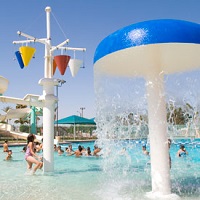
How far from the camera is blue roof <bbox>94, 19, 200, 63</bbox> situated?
4199 millimetres

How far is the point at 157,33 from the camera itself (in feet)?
13.9

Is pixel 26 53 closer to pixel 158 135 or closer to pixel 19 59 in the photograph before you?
pixel 19 59

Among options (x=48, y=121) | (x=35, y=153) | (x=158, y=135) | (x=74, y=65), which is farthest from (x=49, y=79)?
(x=158, y=135)

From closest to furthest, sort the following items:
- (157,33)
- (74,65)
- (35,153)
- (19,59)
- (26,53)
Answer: (157,33) < (26,53) < (19,59) < (74,65) < (35,153)

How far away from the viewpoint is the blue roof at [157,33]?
13.8 feet

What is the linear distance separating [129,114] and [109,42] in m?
2.03

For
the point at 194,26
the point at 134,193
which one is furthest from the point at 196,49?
the point at 134,193

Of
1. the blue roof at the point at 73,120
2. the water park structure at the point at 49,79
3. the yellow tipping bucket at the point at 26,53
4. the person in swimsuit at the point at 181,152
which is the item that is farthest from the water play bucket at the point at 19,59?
the blue roof at the point at 73,120

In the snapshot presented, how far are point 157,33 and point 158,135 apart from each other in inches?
74.0

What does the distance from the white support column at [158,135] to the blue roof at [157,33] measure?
0.97 meters

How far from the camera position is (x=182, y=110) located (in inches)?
225

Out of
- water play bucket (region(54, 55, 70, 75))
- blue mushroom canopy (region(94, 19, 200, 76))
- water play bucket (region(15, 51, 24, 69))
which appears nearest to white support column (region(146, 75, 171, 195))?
blue mushroom canopy (region(94, 19, 200, 76))

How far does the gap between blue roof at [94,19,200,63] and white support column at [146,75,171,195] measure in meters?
0.97

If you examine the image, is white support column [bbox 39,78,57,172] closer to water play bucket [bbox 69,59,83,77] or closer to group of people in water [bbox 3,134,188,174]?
group of people in water [bbox 3,134,188,174]
